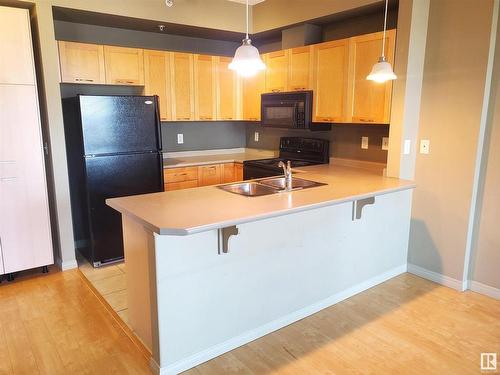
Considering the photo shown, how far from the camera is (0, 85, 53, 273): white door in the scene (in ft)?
10.1

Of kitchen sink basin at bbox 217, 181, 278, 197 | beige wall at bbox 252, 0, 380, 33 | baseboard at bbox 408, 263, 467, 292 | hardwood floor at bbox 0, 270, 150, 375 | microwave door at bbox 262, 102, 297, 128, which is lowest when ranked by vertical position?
→ hardwood floor at bbox 0, 270, 150, 375

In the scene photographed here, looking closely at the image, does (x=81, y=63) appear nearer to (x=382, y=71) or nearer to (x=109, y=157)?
(x=109, y=157)

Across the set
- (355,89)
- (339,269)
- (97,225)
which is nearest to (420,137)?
(355,89)

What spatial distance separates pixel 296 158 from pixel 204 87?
4.55 ft

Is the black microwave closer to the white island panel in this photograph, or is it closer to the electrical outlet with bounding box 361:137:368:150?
the electrical outlet with bounding box 361:137:368:150

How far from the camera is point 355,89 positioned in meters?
3.41

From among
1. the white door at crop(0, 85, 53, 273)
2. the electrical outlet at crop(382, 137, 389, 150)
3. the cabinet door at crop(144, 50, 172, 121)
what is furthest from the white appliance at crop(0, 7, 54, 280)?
the electrical outlet at crop(382, 137, 389, 150)

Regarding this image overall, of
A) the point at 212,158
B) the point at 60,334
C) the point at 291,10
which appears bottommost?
the point at 60,334

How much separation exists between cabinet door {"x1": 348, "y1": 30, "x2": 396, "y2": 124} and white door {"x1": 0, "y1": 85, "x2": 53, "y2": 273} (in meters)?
2.80

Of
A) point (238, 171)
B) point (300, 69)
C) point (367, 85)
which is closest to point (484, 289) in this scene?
point (367, 85)

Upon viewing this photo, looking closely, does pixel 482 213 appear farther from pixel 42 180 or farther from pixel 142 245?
pixel 42 180

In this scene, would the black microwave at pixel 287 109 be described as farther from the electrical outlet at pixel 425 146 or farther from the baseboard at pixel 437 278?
the baseboard at pixel 437 278

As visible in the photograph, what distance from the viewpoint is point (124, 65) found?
3.84m

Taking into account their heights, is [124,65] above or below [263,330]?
above
